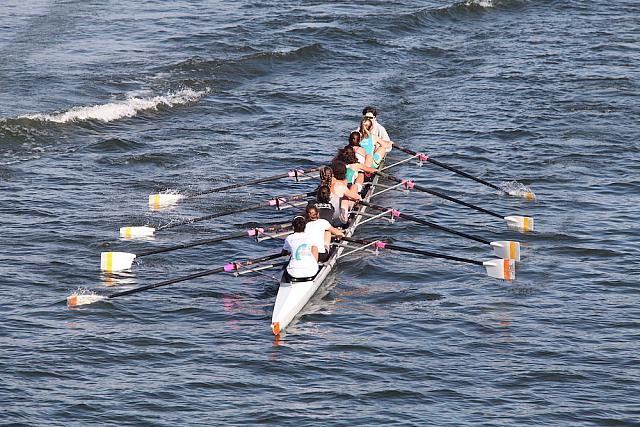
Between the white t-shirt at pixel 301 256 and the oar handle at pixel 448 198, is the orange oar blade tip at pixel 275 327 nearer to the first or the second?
the white t-shirt at pixel 301 256

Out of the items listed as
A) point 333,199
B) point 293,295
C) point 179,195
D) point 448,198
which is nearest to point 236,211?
point 333,199

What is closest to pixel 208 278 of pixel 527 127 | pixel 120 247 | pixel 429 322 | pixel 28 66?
pixel 120 247

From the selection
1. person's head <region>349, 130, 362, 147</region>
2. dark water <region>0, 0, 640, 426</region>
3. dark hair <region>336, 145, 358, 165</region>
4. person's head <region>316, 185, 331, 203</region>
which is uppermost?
person's head <region>349, 130, 362, 147</region>

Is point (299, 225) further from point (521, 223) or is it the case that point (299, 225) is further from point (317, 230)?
point (521, 223)

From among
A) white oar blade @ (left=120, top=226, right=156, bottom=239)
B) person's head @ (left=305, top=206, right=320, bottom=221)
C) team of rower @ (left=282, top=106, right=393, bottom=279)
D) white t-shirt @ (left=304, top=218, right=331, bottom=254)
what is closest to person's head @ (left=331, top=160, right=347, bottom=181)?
team of rower @ (left=282, top=106, right=393, bottom=279)

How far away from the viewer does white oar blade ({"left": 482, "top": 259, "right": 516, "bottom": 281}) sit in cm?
2067

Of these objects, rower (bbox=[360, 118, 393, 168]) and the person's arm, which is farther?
rower (bbox=[360, 118, 393, 168])

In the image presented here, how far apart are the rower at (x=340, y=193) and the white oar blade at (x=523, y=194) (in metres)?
5.18

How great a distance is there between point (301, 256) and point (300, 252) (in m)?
0.07

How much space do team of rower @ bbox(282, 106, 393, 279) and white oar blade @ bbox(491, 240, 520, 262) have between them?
2934mm

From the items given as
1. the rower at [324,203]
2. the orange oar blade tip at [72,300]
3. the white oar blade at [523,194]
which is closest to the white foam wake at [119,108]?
the rower at [324,203]

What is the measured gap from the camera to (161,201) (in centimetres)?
2491

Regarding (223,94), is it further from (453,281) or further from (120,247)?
(453,281)

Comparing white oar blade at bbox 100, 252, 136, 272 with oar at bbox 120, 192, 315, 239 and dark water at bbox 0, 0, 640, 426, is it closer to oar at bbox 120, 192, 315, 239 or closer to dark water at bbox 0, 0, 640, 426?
dark water at bbox 0, 0, 640, 426
